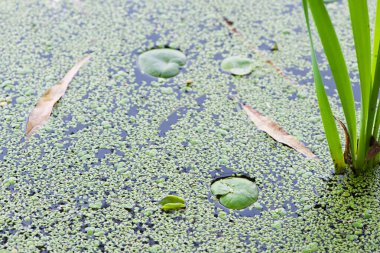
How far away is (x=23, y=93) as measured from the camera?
1764 mm

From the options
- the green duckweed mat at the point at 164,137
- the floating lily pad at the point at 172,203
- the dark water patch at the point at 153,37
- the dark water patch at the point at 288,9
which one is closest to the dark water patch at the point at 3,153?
the green duckweed mat at the point at 164,137

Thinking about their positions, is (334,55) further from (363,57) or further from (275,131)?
(275,131)

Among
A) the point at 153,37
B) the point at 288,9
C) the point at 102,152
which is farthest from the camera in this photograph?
the point at 288,9

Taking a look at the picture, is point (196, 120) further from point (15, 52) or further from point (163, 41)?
point (15, 52)

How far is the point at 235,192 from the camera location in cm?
147

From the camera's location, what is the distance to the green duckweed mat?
4.58 feet

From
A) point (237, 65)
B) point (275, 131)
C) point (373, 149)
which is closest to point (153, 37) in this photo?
point (237, 65)

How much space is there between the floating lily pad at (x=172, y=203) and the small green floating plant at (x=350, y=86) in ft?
1.15

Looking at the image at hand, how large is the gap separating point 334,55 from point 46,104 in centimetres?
77

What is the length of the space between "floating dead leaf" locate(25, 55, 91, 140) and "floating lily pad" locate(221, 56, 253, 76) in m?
0.41

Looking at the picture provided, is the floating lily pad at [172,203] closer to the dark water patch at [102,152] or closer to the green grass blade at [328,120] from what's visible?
the dark water patch at [102,152]

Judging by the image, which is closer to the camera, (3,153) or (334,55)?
(334,55)

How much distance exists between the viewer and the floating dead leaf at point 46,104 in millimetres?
1662

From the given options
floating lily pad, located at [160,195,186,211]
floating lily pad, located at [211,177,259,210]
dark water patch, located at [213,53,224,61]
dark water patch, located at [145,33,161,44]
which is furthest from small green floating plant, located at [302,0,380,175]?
dark water patch, located at [145,33,161,44]
